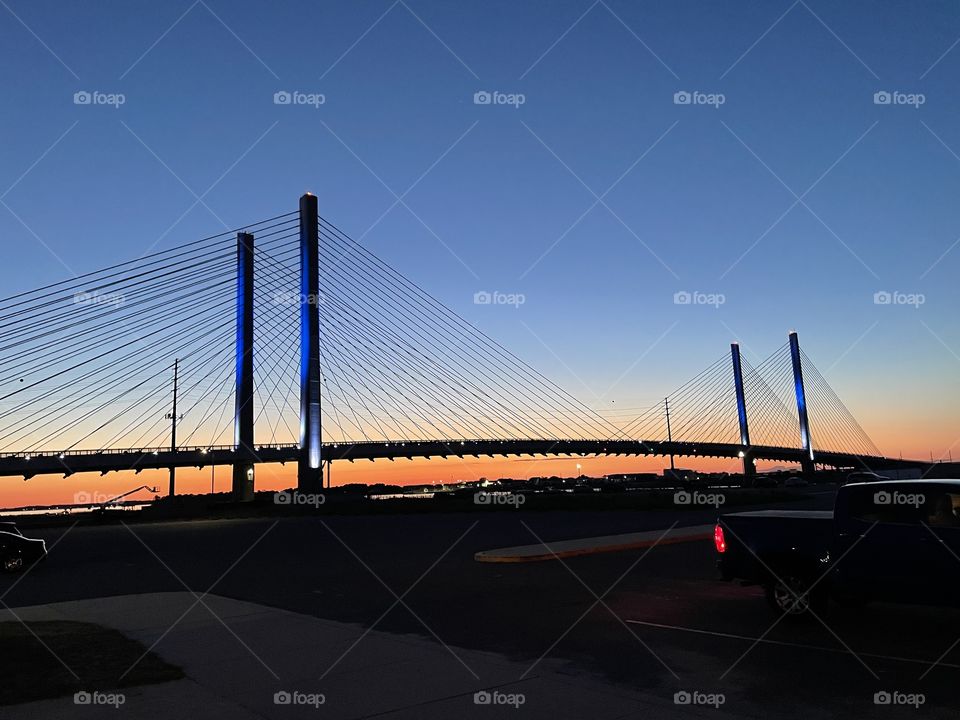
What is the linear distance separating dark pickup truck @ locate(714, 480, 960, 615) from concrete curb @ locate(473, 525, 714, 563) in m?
6.83

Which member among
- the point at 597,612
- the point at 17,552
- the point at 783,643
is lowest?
the point at 783,643

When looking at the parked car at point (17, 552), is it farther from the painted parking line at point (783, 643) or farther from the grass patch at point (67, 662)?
the painted parking line at point (783, 643)

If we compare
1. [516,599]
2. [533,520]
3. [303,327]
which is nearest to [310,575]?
[516,599]

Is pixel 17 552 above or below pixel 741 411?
below

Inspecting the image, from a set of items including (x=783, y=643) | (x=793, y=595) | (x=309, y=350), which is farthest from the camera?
(x=309, y=350)

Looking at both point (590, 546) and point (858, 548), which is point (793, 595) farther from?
point (590, 546)

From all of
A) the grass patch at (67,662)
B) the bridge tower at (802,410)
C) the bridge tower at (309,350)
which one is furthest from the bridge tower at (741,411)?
the grass patch at (67,662)

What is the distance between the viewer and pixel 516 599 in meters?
11.9

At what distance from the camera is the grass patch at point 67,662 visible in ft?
23.8

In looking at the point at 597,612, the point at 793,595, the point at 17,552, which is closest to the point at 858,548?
the point at 793,595

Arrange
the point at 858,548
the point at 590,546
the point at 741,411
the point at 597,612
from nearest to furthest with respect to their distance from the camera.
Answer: the point at 858,548 < the point at 597,612 < the point at 590,546 < the point at 741,411

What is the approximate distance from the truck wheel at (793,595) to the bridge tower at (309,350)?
4122cm

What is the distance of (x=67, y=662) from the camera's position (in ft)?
26.9

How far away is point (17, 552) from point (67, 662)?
11303 mm
